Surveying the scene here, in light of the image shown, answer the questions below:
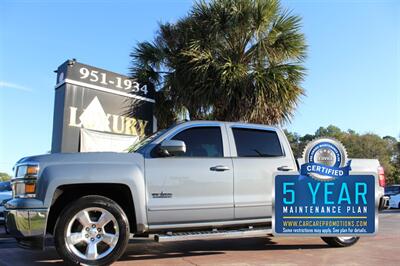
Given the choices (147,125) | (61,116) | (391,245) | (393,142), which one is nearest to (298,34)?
(147,125)

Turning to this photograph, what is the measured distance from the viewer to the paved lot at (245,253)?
635cm

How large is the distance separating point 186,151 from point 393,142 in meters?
75.5

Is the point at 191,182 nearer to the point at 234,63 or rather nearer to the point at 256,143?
the point at 256,143

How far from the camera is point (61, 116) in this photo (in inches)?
539

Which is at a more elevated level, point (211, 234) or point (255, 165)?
point (255, 165)

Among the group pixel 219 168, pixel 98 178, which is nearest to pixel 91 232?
pixel 98 178

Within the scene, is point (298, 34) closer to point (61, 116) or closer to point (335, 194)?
point (61, 116)

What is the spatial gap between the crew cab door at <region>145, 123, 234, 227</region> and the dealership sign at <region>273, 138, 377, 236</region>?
31.0 inches

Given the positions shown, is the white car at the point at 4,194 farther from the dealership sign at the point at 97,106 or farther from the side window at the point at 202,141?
the side window at the point at 202,141

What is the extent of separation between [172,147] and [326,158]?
2.04 meters

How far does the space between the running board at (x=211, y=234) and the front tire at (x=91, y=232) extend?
1.71 ft

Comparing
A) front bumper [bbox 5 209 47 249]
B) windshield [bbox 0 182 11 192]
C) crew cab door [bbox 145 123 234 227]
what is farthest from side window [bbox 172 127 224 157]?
windshield [bbox 0 182 11 192]

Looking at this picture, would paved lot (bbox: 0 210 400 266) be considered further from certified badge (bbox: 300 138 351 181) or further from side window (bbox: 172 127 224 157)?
side window (bbox: 172 127 224 157)

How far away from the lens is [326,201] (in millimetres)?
6301
